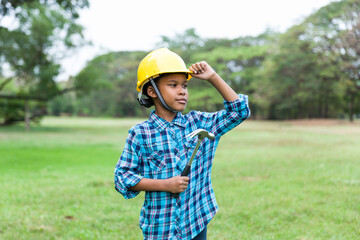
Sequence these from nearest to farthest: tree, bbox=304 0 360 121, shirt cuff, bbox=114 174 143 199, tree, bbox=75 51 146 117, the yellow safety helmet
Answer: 1. shirt cuff, bbox=114 174 143 199
2. the yellow safety helmet
3. tree, bbox=304 0 360 121
4. tree, bbox=75 51 146 117

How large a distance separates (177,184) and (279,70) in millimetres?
36315

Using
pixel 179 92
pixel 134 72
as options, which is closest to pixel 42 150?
pixel 179 92

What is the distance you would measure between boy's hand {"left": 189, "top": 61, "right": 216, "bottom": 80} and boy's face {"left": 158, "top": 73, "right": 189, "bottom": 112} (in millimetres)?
77

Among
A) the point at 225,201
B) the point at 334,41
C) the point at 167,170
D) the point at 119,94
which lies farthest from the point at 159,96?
the point at 119,94

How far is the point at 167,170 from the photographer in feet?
5.92

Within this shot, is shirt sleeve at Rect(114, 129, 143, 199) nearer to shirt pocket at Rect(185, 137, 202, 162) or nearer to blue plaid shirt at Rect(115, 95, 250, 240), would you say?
blue plaid shirt at Rect(115, 95, 250, 240)

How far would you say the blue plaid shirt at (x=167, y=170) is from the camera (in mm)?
1786

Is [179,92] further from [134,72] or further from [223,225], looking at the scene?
[134,72]

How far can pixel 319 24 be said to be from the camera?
32.3 m

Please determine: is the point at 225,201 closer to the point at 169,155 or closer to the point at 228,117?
the point at 228,117

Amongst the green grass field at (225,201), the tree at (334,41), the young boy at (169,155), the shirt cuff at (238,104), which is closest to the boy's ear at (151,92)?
the young boy at (169,155)

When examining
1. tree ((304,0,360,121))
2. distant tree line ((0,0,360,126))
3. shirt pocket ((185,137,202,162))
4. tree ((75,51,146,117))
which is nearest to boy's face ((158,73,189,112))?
shirt pocket ((185,137,202,162))

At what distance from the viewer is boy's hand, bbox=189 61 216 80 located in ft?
6.05

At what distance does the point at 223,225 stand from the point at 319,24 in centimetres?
3250
